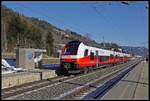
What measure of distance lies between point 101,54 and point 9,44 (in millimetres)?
58402

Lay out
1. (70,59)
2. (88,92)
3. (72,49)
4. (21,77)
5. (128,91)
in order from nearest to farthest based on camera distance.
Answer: (128,91) < (88,92) < (21,77) < (70,59) < (72,49)

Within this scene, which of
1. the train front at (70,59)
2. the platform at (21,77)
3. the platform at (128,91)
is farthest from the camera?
the train front at (70,59)

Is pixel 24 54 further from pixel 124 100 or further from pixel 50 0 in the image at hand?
pixel 124 100

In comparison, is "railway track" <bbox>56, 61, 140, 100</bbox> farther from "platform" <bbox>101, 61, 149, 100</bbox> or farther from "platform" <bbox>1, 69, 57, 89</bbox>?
"platform" <bbox>1, 69, 57, 89</bbox>

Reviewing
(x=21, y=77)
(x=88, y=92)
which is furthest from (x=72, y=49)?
(x=88, y=92)

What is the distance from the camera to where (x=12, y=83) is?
25.5 metres

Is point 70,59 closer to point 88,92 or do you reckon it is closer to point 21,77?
point 21,77

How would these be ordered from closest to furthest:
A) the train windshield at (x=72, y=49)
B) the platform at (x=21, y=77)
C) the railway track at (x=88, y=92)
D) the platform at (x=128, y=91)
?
1. the platform at (x=128, y=91)
2. the railway track at (x=88, y=92)
3. the platform at (x=21, y=77)
4. the train windshield at (x=72, y=49)

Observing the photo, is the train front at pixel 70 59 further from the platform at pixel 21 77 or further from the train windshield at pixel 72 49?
the platform at pixel 21 77

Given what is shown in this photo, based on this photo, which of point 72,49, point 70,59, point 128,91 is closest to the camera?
point 128,91

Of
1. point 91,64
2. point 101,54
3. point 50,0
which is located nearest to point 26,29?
point 101,54

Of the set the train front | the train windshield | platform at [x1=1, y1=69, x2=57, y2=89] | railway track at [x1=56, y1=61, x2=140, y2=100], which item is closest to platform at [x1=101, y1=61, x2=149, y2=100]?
railway track at [x1=56, y1=61, x2=140, y2=100]

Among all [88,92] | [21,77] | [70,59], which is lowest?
[88,92]

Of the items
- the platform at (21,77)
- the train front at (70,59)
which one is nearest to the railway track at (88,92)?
the platform at (21,77)
